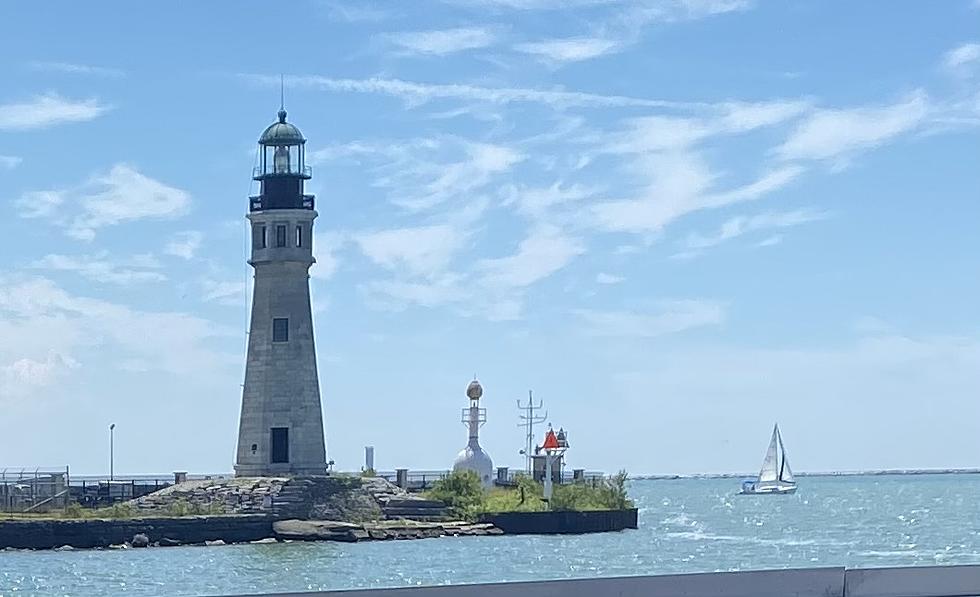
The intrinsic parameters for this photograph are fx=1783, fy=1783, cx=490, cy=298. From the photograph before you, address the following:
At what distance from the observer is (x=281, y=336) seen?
65.2 metres

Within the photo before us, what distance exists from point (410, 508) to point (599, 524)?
892 centimetres

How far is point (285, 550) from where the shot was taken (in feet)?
201

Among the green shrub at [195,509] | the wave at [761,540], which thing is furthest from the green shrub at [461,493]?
the green shrub at [195,509]

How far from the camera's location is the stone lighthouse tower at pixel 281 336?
6481 cm

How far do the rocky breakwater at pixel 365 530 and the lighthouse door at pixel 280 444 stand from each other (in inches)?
90.9

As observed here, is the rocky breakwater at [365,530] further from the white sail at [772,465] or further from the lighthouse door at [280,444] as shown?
the white sail at [772,465]

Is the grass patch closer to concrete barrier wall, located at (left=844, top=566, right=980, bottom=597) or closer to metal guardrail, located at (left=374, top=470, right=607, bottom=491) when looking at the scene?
metal guardrail, located at (left=374, top=470, right=607, bottom=491)

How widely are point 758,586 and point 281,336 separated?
56.7 m

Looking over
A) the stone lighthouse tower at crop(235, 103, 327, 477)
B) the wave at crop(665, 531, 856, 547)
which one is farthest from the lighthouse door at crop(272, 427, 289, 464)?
the wave at crop(665, 531, 856, 547)

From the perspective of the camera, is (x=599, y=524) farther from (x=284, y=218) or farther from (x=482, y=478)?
(x=284, y=218)

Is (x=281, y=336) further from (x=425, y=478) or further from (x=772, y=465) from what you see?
(x=772, y=465)

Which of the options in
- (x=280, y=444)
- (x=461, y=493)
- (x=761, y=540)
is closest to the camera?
(x=280, y=444)

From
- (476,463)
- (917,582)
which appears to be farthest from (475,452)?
(917,582)

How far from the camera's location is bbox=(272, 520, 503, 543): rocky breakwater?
213ft
